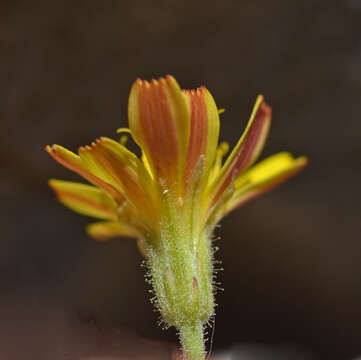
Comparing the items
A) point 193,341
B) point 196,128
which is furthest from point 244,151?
point 193,341

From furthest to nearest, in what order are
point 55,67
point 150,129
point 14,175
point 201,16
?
point 14,175
point 55,67
point 201,16
point 150,129

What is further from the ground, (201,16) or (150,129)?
(201,16)

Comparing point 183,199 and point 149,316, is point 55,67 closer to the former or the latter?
point 149,316

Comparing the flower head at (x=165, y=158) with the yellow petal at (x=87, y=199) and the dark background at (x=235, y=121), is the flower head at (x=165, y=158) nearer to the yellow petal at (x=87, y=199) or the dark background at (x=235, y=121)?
the yellow petal at (x=87, y=199)

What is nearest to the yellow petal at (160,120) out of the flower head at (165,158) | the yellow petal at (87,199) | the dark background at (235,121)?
the flower head at (165,158)

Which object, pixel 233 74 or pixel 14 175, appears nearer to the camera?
pixel 233 74

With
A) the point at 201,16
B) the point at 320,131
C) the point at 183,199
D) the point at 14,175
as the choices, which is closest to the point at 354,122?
the point at 320,131

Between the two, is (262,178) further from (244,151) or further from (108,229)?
(108,229)
